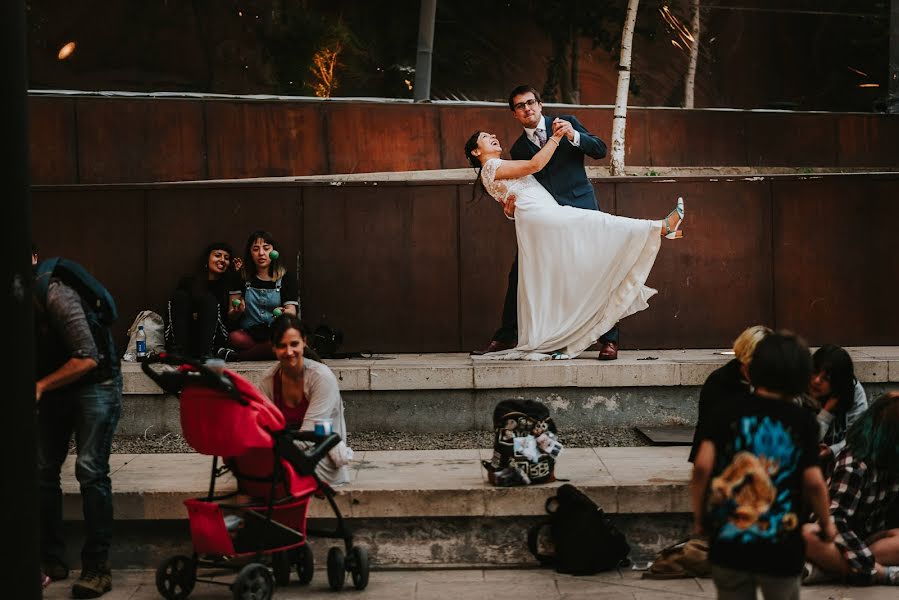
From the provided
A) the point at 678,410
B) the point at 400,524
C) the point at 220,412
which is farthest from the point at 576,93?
the point at 220,412

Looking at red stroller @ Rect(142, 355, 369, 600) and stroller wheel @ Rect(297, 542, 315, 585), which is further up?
red stroller @ Rect(142, 355, 369, 600)

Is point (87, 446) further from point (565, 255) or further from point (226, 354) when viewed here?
point (565, 255)

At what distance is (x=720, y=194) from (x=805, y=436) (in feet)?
21.5

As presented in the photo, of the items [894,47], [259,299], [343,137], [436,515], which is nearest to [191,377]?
[436,515]

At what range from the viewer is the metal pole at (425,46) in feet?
45.6

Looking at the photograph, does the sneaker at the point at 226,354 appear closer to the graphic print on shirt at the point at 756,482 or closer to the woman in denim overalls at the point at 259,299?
the woman in denim overalls at the point at 259,299

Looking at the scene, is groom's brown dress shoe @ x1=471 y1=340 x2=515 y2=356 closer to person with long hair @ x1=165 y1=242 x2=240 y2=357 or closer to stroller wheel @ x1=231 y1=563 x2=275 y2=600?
person with long hair @ x1=165 y1=242 x2=240 y2=357

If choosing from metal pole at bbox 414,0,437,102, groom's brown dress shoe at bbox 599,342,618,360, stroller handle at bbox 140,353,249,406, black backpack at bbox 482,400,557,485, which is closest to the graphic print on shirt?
stroller handle at bbox 140,353,249,406

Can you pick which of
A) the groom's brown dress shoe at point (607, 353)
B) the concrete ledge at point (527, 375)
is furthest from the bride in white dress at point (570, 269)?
the concrete ledge at point (527, 375)

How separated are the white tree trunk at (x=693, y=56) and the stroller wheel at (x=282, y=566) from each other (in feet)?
32.1

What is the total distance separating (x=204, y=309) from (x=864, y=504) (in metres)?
5.36

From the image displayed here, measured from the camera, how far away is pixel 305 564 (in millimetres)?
6250

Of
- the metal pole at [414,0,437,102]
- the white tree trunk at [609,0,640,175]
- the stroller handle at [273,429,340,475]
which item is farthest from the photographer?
the metal pole at [414,0,437,102]

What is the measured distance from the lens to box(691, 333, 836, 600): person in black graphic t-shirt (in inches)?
156
